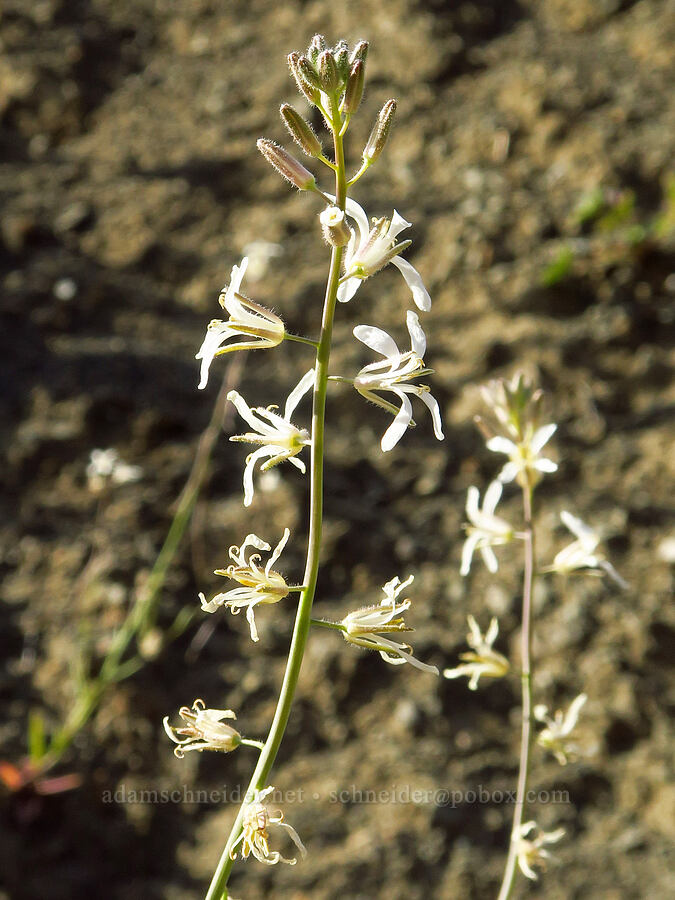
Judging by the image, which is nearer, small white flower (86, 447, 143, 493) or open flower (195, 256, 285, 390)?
open flower (195, 256, 285, 390)

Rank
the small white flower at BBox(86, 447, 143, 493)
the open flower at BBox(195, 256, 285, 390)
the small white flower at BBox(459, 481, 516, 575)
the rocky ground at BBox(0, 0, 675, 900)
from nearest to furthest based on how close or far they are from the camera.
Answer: the open flower at BBox(195, 256, 285, 390), the small white flower at BBox(459, 481, 516, 575), the rocky ground at BBox(0, 0, 675, 900), the small white flower at BBox(86, 447, 143, 493)

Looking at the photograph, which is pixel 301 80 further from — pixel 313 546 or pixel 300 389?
pixel 313 546

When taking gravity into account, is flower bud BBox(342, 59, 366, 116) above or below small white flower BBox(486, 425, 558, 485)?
above

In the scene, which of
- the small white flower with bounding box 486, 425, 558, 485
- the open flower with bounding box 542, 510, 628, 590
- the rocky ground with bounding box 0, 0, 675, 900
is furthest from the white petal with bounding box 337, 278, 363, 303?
the rocky ground with bounding box 0, 0, 675, 900

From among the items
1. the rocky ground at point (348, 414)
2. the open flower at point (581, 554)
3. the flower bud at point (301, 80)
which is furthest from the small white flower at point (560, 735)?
the rocky ground at point (348, 414)

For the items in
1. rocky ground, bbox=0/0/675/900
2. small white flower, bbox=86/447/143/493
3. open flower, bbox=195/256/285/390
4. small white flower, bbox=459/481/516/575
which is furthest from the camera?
small white flower, bbox=86/447/143/493

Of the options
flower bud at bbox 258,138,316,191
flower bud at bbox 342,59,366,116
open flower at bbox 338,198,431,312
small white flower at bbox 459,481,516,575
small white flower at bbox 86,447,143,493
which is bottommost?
small white flower at bbox 86,447,143,493

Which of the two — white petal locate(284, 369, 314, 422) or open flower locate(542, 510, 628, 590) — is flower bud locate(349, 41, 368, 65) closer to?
white petal locate(284, 369, 314, 422)
